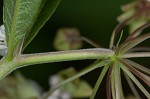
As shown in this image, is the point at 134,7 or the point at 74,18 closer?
the point at 134,7

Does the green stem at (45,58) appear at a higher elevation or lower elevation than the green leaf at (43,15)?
lower

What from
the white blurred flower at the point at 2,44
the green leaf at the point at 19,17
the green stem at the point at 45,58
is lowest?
the green stem at the point at 45,58

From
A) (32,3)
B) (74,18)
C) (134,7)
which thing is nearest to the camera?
(32,3)

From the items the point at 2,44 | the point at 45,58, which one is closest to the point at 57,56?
the point at 45,58

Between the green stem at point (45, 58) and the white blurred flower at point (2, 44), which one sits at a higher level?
the white blurred flower at point (2, 44)

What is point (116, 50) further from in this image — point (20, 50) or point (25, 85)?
point (25, 85)

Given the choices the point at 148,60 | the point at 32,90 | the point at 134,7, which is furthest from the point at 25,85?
the point at 148,60
